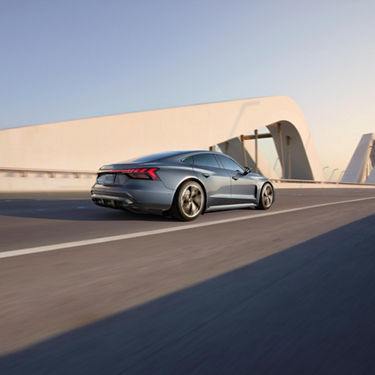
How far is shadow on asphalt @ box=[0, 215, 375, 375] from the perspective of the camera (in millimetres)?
1573

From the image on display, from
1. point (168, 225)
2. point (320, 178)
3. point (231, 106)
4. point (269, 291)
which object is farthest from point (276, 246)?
point (320, 178)

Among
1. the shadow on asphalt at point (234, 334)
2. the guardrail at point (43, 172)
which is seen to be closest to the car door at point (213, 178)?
the shadow on asphalt at point (234, 334)

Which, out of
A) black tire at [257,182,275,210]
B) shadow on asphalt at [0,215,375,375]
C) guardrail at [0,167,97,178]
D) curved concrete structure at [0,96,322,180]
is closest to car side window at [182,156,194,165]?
black tire at [257,182,275,210]

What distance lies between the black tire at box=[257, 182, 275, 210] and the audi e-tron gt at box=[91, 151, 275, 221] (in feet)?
2.98

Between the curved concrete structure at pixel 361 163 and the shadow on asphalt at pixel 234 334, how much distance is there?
74.2m

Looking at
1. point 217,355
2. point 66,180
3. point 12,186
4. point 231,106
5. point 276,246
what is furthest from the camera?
point 231,106

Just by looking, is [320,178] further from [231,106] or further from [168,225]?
[168,225]

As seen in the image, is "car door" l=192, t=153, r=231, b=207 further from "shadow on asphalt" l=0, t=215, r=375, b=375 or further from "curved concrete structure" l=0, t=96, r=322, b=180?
"curved concrete structure" l=0, t=96, r=322, b=180

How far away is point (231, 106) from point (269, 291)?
120 ft

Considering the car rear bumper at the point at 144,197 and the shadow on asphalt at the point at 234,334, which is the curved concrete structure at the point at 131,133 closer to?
the car rear bumper at the point at 144,197

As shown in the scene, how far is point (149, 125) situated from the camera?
2917 centimetres

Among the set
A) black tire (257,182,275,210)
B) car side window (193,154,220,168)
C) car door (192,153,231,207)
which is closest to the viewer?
car door (192,153,231,207)

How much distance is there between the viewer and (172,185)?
20.9 feet

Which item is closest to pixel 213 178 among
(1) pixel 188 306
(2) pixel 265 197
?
(2) pixel 265 197
